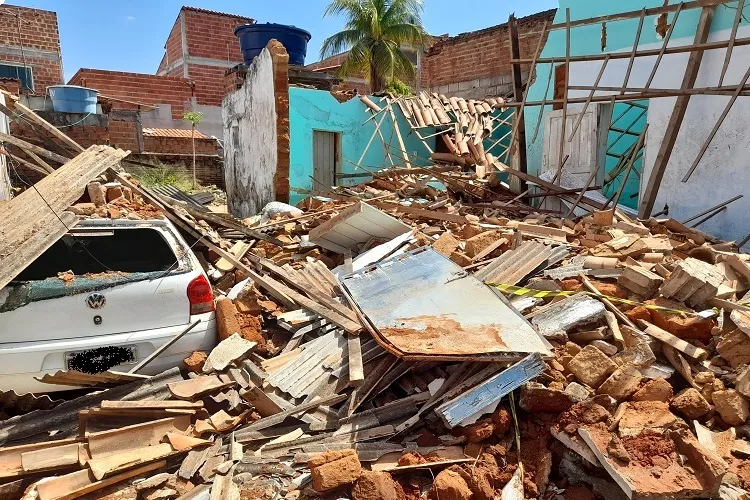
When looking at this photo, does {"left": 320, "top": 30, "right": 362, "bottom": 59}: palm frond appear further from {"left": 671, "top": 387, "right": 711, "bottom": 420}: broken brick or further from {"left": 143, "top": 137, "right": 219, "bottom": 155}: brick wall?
{"left": 671, "top": 387, "right": 711, "bottom": 420}: broken brick

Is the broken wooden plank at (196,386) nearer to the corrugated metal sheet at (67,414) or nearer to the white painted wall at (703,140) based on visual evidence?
the corrugated metal sheet at (67,414)

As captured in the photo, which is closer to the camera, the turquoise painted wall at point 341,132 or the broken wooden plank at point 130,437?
the broken wooden plank at point 130,437

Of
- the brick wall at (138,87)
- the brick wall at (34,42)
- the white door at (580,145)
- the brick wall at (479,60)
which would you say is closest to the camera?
the white door at (580,145)

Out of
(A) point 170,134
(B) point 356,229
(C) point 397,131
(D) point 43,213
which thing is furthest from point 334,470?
(A) point 170,134

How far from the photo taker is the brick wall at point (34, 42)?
19.1 meters

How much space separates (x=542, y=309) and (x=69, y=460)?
398 centimetres

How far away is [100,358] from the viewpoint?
A: 12.4 ft

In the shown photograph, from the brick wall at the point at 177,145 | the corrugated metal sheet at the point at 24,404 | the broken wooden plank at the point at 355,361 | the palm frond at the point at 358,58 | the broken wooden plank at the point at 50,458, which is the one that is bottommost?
the broken wooden plank at the point at 50,458

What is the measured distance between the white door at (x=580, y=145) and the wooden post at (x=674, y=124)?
1.57m

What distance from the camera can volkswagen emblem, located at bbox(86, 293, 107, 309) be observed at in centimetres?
371

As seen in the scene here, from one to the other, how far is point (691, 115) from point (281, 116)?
25.7 feet

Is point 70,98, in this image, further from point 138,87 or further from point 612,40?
point 612,40

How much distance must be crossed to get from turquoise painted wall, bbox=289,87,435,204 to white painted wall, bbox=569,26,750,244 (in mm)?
5401

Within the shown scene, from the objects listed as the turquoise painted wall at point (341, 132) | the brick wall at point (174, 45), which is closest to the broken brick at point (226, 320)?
the turquoise painted wall at point (341, 132)
